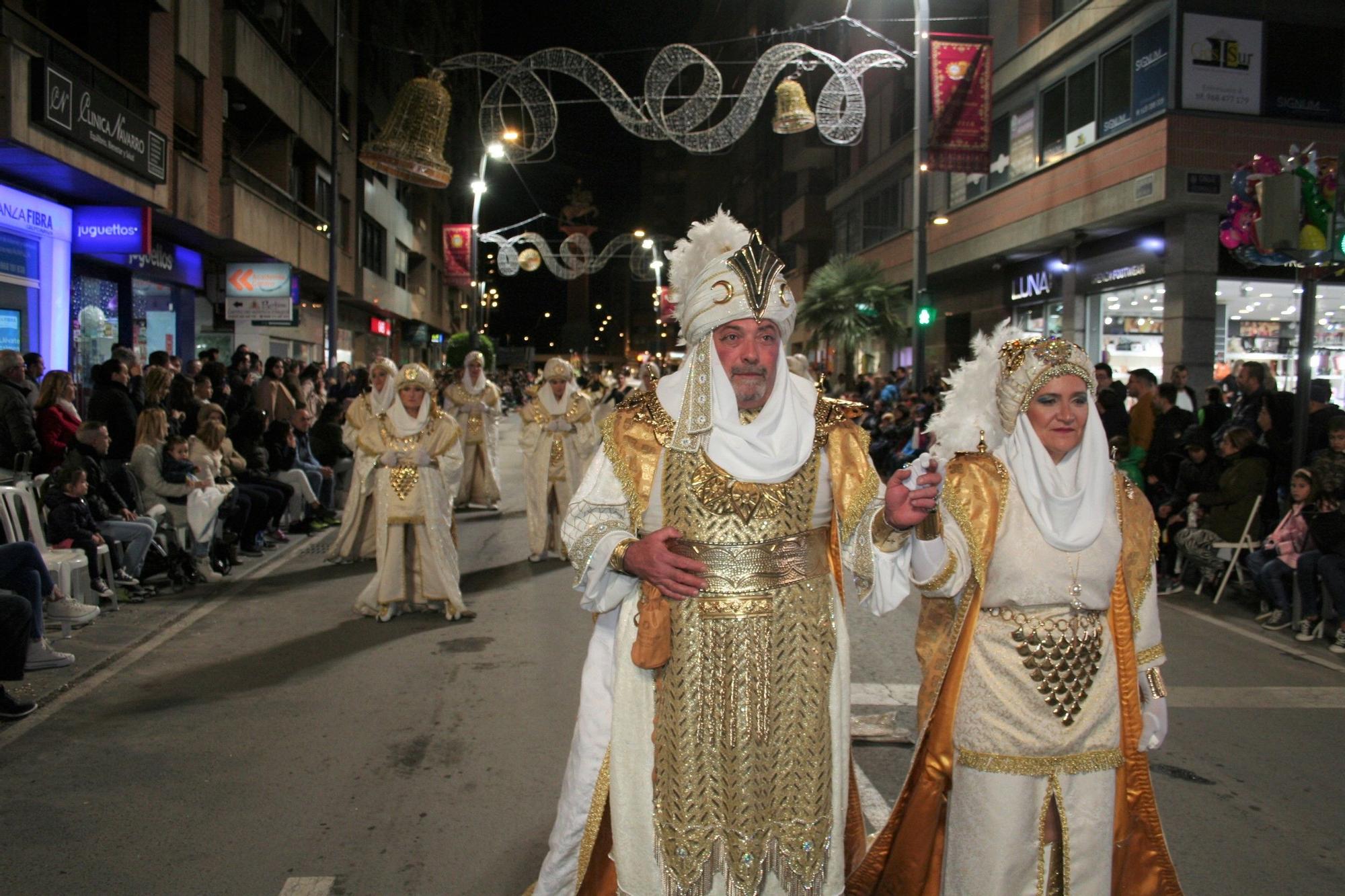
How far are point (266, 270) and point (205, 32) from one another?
459 cm

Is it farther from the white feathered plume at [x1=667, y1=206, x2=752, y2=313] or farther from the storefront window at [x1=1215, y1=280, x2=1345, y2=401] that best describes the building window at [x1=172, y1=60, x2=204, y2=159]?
the storefront window at [x1=1215, y1=280, x2=1345, y2=401]

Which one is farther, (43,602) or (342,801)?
(43,602)

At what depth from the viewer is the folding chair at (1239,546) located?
9086 millimetres

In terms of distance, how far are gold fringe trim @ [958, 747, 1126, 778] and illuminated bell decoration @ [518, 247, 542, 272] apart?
1217 inches

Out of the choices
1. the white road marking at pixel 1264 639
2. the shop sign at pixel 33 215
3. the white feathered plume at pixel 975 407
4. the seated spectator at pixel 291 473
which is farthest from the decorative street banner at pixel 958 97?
the white feathered plume at pixel 975 407

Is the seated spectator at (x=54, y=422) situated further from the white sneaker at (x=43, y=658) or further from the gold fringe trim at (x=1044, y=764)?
the gold fringe trim at (x=1044, y=764)

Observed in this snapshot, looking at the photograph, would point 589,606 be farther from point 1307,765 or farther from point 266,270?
point 266,270

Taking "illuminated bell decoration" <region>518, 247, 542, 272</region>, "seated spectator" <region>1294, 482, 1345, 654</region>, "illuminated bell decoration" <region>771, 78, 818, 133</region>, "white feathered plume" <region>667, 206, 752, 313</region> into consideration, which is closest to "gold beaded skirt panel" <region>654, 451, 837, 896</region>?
"white feathered plume" <region>667, 206, 752, 313</region>

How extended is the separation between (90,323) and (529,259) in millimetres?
18216

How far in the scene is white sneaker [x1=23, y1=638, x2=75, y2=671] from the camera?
6.71 metres

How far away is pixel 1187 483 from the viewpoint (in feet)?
32.5

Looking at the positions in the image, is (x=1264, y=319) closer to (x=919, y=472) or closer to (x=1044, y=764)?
(x=1044, y=764)

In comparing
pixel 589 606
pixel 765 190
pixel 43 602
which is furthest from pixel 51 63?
pixel 765 190

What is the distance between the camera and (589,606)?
3107mm
